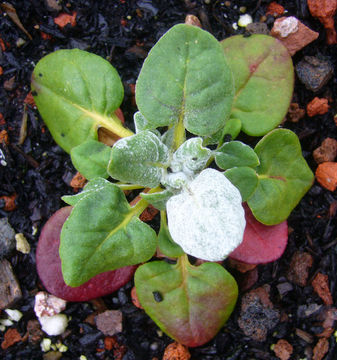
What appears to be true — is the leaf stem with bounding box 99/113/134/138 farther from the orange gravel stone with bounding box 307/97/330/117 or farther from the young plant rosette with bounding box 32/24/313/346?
the orange gravel stone with bounding box 307/97/330/117

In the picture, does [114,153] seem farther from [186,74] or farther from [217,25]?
[217,25]

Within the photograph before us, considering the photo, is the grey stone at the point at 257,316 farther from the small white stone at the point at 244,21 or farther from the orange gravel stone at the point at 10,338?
the small white stone at the point at 244,21

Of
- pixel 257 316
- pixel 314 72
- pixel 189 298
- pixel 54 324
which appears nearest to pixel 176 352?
pixel 189 298

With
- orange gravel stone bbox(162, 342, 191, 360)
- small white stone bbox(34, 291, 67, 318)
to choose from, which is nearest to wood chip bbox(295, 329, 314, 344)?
orange gravel stone bbox(162, 342, 191, 360)

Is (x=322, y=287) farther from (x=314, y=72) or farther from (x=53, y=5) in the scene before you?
(x=53, y=5)

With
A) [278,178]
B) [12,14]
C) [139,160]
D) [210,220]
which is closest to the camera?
[210,220]
